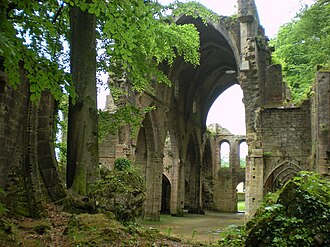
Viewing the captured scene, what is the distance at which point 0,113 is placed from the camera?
697 cm

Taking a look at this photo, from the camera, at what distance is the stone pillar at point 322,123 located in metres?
16.3

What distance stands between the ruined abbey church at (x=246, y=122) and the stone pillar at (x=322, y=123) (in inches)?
1.5

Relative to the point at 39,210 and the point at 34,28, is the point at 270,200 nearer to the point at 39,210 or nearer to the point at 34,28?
the point at 39,210

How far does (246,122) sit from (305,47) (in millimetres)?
7311

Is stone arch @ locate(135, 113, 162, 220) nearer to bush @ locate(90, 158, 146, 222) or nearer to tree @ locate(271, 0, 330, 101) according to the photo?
tree @ locate(271, 0, 330, 101)

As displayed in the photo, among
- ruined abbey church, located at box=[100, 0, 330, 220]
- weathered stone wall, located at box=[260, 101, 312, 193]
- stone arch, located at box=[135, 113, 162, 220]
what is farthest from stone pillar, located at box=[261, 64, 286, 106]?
stone arch, located at box=[135, 113, 162, 220]

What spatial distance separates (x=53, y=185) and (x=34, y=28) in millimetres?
3523

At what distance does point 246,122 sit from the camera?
843 inches

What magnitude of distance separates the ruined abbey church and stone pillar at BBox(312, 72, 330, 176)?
0.04 meters

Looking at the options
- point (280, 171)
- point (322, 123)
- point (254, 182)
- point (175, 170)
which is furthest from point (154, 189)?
point (322, 123)

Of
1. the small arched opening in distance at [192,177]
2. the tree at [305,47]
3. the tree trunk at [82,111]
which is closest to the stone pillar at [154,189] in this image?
the tree at [305,47]

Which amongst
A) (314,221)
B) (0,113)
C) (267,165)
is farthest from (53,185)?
(267,165)

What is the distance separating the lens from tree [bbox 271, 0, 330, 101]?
21.2m

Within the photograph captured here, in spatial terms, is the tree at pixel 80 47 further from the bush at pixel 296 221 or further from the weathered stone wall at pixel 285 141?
the weathered stone wall at pixel 285 141
